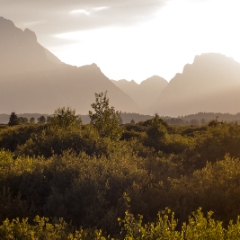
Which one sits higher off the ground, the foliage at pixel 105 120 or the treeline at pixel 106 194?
the foliage at pixel 105 120

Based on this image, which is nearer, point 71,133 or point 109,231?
point 109,231

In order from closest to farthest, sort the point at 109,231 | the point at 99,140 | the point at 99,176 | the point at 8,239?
1. the point at 8,239
2. the point at 109,231
3. the point at 99,176
4. the point at 99,140

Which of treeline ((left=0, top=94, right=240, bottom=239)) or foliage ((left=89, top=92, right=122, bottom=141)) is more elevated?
foliage ((left=89, top=92, right=122, bottom=141))

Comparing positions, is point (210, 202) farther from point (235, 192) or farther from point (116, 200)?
point (116, 200)

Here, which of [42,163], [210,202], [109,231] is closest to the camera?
[109,231]

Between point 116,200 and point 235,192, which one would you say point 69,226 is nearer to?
point 116,200

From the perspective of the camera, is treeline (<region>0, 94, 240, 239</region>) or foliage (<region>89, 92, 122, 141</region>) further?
foliage (<region>89, 92, 122, 141</region>)

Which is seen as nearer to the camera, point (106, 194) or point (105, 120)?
point (106, 194)

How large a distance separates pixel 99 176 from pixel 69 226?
2.91 metres

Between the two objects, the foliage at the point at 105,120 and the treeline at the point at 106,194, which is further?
the foliage at the point at 105,120

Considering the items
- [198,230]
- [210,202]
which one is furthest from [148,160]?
[198,230]

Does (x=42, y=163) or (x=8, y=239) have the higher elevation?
(x=42, y=163)

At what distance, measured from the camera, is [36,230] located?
1073 cm

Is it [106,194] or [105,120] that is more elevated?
[105,120]
